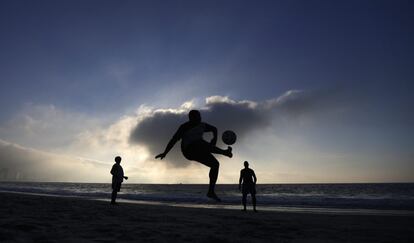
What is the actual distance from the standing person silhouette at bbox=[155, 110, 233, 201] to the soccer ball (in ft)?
0.37

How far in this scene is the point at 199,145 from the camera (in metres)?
4.57

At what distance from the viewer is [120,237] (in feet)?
23.7

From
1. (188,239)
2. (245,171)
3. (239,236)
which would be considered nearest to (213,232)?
(239,236)

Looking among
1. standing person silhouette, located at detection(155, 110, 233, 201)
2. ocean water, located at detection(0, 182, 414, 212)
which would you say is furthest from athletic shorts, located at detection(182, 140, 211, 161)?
ocean water, located at detection(0, 182, 414, 212)

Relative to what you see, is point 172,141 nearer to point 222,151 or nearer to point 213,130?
point 213,130

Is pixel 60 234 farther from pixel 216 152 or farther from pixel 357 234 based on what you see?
pixel 357 234

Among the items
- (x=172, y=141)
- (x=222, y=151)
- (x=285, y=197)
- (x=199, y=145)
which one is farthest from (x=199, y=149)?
(x=285, y=197)

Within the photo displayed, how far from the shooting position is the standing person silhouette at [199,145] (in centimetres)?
459

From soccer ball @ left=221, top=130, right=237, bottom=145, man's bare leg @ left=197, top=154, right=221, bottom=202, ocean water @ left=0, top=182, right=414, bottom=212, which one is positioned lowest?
ocean water @ left=0, top=182, right=414, bottom=212

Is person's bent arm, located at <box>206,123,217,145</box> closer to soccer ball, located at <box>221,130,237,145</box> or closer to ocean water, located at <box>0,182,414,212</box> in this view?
soccer ball, located at <box>221,130,237,145</box>

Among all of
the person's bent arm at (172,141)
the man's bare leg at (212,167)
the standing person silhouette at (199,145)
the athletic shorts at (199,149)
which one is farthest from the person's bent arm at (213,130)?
the person's bent arm at (172,141)

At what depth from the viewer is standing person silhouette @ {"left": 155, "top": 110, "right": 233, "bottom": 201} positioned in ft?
15.0

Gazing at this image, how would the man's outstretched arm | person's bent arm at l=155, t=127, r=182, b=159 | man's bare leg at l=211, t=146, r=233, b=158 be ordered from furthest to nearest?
person's bent arm at l=155, t=127, r=182, b=159, the man's outstretched arm, man's bare leg at l=211, t=146, r=233, b=158

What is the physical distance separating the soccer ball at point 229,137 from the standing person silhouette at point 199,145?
0.37 feet
